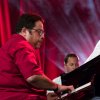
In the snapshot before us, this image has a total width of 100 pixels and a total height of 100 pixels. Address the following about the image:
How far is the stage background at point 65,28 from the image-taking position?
446 centimetres

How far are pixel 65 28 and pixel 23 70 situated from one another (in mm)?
2849

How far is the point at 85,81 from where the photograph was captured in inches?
75.3

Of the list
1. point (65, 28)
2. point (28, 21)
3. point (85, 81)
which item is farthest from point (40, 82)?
point (65, 28)

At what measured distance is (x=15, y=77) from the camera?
6.01 feet

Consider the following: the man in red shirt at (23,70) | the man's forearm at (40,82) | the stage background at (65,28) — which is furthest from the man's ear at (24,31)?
the stage background at (65,28)

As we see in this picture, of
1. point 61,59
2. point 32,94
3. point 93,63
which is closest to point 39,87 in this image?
point 32,94

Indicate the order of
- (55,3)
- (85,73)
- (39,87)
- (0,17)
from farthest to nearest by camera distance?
(55,3) < (0,17) < (85,73) < (39,87)

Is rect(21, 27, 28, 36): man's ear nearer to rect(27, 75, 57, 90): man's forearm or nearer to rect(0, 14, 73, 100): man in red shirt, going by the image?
rect(0, 14, 73, 100): man in red shirt

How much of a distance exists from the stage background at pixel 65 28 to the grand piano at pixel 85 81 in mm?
2407

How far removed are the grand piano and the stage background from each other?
2.41 metres

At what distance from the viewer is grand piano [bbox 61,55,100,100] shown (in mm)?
1685

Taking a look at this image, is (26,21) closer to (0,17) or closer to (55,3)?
(0,17)

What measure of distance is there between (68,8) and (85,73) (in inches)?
107

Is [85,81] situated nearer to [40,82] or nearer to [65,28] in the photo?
[40,82]
